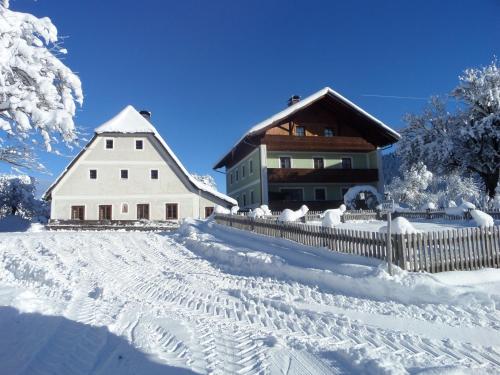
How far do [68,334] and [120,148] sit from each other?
81.0 ft

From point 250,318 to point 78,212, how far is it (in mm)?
24791

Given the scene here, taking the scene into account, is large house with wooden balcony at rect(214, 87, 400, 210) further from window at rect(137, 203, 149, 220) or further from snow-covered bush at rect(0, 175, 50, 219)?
snow-covered bush at rect(0, 175, 50, 219)

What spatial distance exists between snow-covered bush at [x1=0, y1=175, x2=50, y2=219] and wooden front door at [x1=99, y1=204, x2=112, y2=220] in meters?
23.1

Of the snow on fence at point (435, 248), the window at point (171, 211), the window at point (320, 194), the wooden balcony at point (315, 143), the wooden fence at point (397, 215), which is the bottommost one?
the snow on fence at point (435, 248)

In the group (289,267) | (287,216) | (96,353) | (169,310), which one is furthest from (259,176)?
(96,353)

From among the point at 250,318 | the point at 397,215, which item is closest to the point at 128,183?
the point at 397,215

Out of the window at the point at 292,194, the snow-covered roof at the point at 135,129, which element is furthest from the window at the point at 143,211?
the window at the point at 292,194

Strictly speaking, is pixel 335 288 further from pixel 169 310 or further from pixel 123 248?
→ pixel 123 248

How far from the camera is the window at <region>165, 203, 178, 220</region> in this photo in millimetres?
28094

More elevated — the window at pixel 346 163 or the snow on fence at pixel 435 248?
the window at pixel 346 163

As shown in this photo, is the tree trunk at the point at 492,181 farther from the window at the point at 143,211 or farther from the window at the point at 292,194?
the window at the point at 143,211

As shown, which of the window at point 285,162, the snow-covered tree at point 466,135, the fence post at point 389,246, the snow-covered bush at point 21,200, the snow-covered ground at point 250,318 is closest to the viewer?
the snow-covered ground at point 250,318

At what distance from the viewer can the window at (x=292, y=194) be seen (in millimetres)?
29812

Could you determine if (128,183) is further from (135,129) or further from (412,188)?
(412,188)
